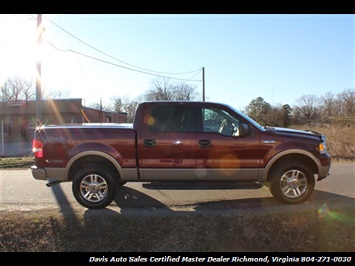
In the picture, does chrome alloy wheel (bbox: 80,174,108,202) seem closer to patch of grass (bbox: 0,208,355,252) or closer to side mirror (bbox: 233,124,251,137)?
patch of grass (bbox: 0,208,355,252)

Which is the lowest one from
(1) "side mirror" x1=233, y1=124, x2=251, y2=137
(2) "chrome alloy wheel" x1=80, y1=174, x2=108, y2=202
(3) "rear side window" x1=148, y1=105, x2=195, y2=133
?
(2) "chrome alloy wheel" x1=80, y1=174, x2=108, y2=202

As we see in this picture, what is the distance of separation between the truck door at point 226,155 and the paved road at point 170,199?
2.13 feet

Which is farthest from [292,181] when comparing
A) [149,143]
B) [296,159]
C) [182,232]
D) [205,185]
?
[149,143]

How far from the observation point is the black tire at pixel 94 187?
17.0 ft

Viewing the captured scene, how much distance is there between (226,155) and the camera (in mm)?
5207

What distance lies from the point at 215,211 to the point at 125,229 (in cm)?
171

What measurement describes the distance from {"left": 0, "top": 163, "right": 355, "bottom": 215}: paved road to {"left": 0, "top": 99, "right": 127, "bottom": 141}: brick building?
2573 cm

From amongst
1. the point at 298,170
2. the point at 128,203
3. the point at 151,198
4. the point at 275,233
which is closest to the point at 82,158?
the point at 128,203

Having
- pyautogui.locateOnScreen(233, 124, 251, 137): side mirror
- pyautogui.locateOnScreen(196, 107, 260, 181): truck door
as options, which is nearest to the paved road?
pyautogui.locateOnScreen(196, 107, 260, 181): truck door

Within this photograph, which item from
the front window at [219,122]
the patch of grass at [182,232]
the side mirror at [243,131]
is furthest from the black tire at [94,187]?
the side mirror at [243,131]

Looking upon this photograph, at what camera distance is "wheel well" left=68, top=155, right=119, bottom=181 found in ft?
17.4

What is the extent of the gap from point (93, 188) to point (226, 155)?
8.57 feet

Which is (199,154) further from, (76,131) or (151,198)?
(76,131)

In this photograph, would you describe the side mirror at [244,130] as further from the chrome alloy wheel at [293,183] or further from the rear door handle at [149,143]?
the rear door handle at [149,143]
